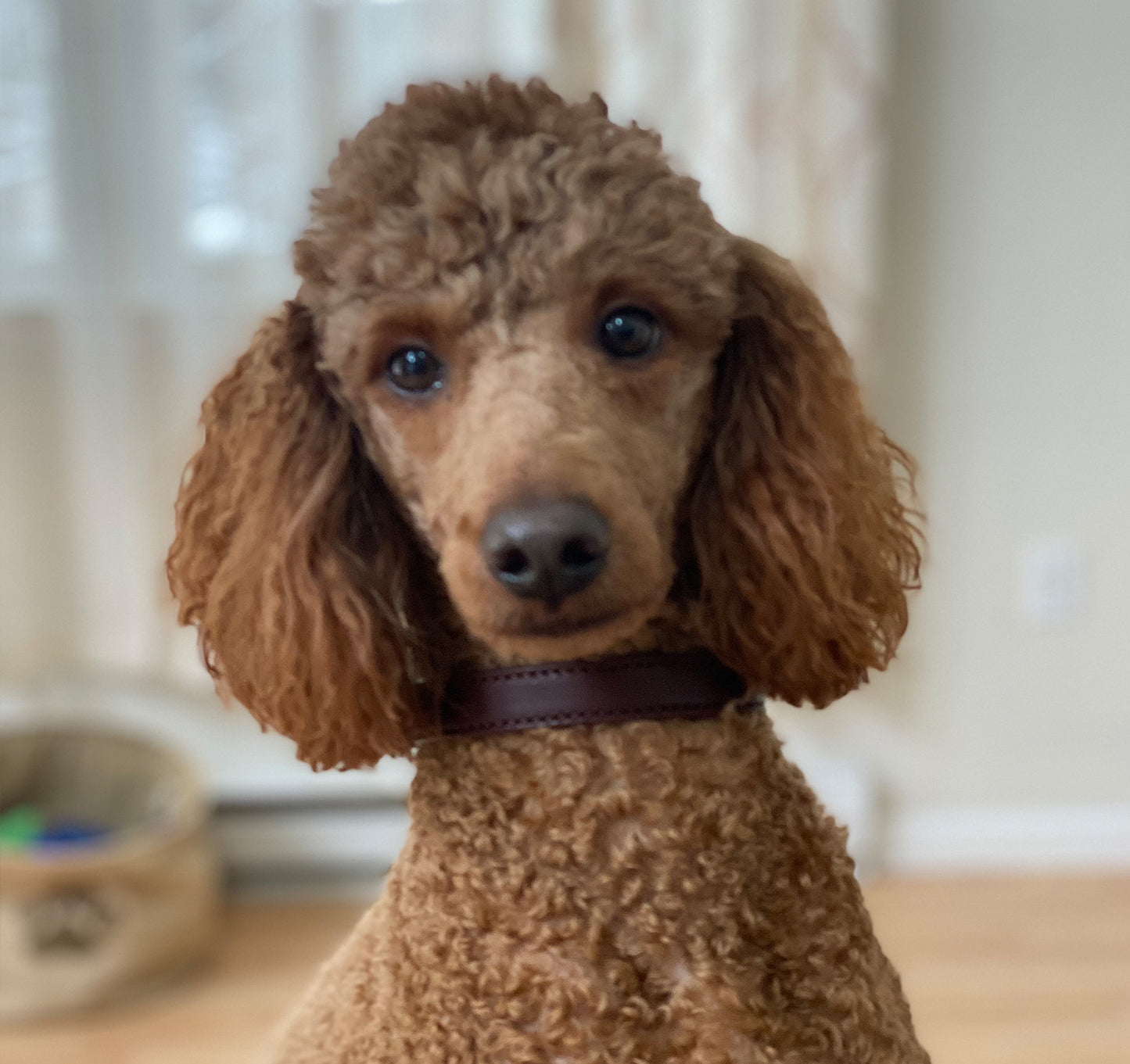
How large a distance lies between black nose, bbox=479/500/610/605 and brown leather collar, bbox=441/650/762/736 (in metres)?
0.07

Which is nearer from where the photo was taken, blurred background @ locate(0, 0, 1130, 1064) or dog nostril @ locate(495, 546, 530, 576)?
dog nostril @ locate(495, 546, 530, 576)

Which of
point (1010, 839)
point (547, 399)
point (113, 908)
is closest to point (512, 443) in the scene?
point (547, 399)

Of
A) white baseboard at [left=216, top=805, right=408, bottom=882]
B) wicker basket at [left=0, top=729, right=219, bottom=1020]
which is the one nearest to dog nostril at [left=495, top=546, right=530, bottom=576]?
wicker basket at [left=0, top=729, right=219, bottom=1020]

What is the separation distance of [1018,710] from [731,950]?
1290 millimetres

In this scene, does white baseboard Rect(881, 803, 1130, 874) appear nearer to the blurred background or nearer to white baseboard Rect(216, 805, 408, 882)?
the blurred background

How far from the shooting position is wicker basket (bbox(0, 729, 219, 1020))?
4.55 ft

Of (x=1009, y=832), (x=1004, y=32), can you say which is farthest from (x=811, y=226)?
(x=1009, y=832)

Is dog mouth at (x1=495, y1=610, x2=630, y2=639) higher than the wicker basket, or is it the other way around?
dog mouth at (x1=495, y1=610, x2=630, y2=639)

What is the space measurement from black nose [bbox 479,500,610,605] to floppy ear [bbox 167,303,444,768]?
0.12 meters

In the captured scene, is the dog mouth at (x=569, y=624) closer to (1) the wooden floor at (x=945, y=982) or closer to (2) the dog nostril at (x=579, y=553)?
(2) the dog nostril at (x=579, y=553)

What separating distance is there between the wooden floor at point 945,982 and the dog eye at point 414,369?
40.2 inches

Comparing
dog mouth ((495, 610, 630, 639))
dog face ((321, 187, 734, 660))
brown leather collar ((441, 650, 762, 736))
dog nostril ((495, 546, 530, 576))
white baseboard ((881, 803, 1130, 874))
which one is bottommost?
white baseboard ((881, 803, 1130, 874))

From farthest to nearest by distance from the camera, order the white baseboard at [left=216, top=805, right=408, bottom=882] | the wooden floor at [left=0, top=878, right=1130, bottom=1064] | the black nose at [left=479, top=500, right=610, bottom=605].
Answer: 1. the white baseboard at [left=216, top=805, right=408, bottom=882]
2. the wooden floor at [left=0, top=878, right=1130, bottom=1064]
3. the black nose at [left=479, top=500, right=610, bottom=605]

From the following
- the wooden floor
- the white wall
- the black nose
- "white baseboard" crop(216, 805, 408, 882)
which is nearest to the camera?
the black nose
